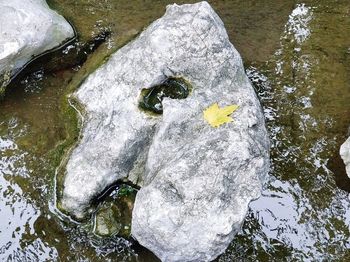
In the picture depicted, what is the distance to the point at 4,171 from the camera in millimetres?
5043

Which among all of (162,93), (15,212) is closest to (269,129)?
(162,93)

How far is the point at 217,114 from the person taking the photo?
4.58 m

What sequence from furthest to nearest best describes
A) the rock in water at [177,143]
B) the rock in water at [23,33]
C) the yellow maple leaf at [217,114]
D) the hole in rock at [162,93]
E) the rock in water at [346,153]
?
the rock in water at [23,33] → the hole in rock at [162,93] → the rock in water at [346,153] → the yellow maple leaf at [217,114] → the rock in water at [177,143]

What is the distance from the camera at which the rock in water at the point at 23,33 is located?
213 inches

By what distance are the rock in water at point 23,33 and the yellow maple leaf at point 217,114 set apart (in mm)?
2253

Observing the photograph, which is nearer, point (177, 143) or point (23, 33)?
point (177, 143)

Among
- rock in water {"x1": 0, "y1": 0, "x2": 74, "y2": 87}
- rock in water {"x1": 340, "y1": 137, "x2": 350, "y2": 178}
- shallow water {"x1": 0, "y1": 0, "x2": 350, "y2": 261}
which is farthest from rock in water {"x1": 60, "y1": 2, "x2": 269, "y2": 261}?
rock in water {"x1": 0, "y1": 0, "x2": 74, "y2": 87}

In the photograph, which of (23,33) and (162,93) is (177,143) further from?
(23,33)

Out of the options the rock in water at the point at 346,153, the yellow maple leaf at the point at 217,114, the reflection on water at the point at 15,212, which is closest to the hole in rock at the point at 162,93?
the yellow maple leaf at the point at 217,114

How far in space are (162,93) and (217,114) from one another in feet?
2.18

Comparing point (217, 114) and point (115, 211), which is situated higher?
point (217, 114)

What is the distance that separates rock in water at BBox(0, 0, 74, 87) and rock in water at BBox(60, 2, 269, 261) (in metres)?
0.82

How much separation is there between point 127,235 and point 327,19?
376 centimetres

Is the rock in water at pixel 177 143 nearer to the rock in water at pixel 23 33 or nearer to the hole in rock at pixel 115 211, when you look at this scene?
the hole in rock at pixel 115 211
